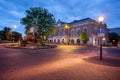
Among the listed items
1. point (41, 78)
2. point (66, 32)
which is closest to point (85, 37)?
point (66, 32)

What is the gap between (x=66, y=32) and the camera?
205 ft

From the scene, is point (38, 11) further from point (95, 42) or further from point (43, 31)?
point (95, 42)

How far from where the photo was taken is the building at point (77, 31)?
5062 centimetres

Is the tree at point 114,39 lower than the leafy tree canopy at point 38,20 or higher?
lower

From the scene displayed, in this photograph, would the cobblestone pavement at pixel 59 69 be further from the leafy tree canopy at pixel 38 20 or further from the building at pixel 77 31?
the building at pixel 77 31

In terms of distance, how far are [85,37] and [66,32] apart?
666 inches

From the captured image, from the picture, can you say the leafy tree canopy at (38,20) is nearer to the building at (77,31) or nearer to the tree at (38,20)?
the tree at (38,20)

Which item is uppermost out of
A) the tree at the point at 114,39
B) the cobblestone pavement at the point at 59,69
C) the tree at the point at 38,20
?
the tree at the point at 38,20

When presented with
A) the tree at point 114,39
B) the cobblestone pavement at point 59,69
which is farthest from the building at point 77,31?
the cobblestone pavement at point 59,69

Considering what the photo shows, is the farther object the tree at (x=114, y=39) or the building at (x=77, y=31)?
the tree at (x=114, y=39)

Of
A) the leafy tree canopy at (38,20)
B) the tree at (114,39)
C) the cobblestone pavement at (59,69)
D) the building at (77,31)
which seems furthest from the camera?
the tree at (114,39)

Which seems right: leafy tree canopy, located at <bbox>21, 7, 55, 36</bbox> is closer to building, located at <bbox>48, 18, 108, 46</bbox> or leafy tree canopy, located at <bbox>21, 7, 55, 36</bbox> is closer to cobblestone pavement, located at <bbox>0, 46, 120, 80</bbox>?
building, located at <bbox>48, 18, 108, 46</bbox>

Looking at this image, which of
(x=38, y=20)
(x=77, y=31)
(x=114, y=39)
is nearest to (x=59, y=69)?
(x=38, y=20)

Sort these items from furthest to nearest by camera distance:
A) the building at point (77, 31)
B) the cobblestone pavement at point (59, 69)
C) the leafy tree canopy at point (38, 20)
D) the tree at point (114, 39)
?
the tree at point (114, 39), the building at point (77, 31), the leafy tree canopy at point (38, 20), the cobblestone pavement at point (59, 69)
